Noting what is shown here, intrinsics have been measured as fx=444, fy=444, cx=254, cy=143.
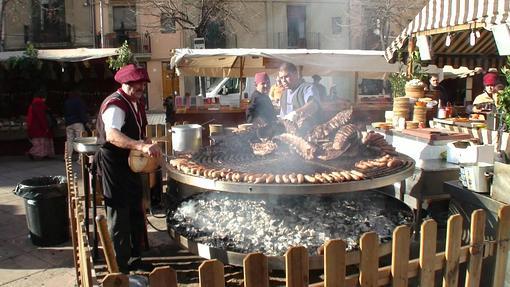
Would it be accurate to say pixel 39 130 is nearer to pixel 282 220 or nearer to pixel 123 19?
pixel 282 220

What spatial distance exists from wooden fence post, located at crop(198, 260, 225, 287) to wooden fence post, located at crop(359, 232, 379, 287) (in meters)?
0.88

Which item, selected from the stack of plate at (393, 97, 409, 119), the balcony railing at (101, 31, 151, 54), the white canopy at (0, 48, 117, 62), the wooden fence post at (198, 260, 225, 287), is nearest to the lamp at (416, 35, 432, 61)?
the stack of plate at (393, 97, 409, 119)

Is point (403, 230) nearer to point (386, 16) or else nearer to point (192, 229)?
point (192, 229)

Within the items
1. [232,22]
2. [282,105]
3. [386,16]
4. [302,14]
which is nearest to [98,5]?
[232,22]

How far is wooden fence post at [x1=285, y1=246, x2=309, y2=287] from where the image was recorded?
2465mm

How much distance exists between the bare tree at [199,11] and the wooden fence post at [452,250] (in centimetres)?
1885

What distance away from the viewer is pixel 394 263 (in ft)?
9.02

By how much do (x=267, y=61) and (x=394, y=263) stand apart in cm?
961

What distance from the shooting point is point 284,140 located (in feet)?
13.7

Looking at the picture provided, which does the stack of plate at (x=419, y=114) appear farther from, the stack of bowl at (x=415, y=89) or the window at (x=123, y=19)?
the window at (x=123, y=19)

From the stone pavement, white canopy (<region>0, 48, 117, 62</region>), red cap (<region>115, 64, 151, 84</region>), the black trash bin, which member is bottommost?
the stone pavement

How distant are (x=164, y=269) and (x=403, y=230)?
4.79 ft

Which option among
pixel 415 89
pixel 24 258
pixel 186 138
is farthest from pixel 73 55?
pixel 415 89

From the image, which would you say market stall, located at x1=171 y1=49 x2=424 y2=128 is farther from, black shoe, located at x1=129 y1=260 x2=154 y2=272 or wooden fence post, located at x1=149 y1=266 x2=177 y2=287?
wooden fence post, located at x1=149 y1=266 x2=177 y2=287
